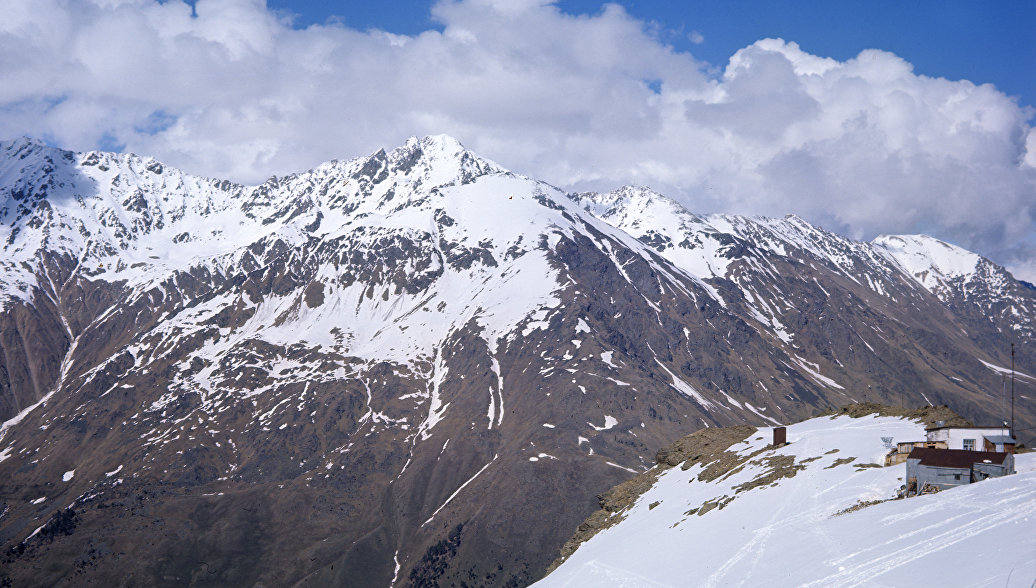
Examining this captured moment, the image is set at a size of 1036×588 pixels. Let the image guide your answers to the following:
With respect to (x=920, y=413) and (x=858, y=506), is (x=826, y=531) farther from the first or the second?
(x=920, y=413)

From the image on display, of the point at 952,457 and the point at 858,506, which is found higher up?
the point at 952,457

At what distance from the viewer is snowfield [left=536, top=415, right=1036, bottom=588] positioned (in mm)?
37812

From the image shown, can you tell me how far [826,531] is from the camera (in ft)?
155

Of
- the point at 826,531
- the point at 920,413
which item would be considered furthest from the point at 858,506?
the point at 920,413

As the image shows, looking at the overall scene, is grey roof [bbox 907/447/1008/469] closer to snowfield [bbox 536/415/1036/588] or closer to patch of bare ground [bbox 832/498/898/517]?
snowfield [bbox 536/415/1036/588]

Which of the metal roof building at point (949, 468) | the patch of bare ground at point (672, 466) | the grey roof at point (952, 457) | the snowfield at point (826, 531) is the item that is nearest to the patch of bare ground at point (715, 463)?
the patch of bare ground at point (672, 466)

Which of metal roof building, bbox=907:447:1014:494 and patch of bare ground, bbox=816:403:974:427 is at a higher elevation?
patch of bare ground, bbox=816:403:974:427

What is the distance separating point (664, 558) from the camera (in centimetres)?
5625

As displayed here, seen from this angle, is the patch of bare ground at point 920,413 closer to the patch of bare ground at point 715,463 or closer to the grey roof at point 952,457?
the patch of bare ground at point 715,463

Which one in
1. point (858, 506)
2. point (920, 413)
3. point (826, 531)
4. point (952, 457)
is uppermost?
point (920, 413)

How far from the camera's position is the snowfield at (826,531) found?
37.8 m

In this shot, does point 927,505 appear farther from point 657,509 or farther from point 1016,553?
point 657,509

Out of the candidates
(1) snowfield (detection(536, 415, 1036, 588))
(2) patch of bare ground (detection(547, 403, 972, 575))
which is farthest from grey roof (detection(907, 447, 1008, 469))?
(2) patch of bare ground (detection(547, 403, 972, 575))

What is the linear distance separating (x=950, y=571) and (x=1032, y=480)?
51.0 feet
